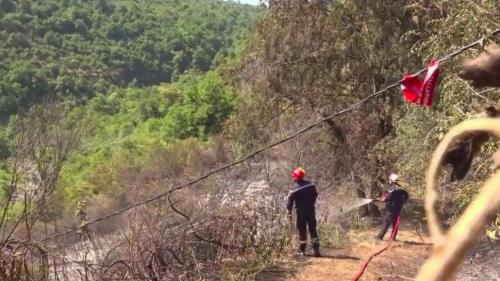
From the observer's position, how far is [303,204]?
8305 mm

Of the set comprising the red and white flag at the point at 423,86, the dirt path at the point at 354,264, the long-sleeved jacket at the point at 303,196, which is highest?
the red and white flag at the point at 423,86

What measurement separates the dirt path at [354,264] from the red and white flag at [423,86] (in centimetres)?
351

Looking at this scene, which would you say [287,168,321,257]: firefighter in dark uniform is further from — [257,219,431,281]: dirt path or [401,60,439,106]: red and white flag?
[401,60,439,106]: red and white flag

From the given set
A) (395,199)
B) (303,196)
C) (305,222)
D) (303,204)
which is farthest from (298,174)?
(395,199)

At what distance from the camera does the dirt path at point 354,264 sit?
Result: 26.6 ft

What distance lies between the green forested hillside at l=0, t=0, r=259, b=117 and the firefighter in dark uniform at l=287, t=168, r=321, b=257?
42.6 m

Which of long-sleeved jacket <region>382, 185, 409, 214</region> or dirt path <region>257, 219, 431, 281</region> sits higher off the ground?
long-sleeved jacket <region>382, 185, 409, 214</region>

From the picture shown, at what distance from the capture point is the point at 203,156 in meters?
21.4

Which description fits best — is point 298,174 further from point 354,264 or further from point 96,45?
point 96,45

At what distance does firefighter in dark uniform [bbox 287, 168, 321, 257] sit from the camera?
811 cm

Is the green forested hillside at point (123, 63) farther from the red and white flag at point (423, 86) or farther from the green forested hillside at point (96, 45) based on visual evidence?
the red and white flag at point (423, 86)

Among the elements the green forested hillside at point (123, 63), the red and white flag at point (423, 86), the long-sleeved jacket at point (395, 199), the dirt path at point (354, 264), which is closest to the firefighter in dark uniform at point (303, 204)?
the dirt path at point (354, 264)

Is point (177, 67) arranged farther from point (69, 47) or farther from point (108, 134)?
point (108, 134)

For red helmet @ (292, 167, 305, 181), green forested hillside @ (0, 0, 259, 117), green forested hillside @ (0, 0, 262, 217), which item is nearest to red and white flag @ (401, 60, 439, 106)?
red helmet @ (292, 167, 305, 181)
